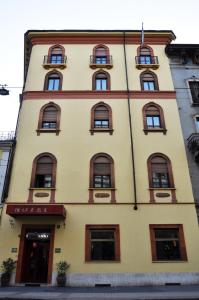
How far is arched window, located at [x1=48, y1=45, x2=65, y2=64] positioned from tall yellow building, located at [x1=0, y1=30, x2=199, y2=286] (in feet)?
0.30

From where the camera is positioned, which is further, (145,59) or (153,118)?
(145,59)

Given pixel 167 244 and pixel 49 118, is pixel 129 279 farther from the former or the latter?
pixel 49 118

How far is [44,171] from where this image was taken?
15414 millimetres

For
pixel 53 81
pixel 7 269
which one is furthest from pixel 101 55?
pixel 7 269

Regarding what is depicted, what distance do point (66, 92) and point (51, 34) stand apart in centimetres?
684

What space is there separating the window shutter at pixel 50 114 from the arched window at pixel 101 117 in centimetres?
277

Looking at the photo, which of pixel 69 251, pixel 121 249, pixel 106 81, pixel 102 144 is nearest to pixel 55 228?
pixel 69 251

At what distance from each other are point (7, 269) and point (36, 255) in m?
1.65

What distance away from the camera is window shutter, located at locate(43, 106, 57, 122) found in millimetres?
17312

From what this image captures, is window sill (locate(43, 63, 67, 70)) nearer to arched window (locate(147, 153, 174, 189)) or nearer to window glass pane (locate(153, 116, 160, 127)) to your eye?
window glass pane (locate(153, 116, 160, 127))

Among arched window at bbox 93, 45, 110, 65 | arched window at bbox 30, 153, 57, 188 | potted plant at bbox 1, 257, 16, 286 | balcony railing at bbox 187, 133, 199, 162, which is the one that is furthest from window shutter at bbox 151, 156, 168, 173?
potted plant at bbox 1, 257, 16, 286

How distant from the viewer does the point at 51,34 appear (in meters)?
21.2

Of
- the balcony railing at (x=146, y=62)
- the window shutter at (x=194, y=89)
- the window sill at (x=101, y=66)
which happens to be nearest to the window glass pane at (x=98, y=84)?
the window sill at (x=101, y=66)

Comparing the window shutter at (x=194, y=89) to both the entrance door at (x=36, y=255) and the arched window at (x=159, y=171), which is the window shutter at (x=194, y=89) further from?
the entrance door at (x=36, y=255)
